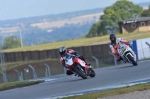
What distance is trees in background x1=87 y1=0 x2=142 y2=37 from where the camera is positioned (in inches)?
4993

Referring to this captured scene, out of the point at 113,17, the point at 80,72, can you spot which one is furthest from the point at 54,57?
the point at 113,17

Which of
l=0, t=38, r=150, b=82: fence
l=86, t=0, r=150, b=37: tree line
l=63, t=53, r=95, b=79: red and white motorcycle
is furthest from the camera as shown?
l=86, t=0, r=150, b=37: tree line

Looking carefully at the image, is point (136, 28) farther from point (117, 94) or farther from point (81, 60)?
point (117, 94)

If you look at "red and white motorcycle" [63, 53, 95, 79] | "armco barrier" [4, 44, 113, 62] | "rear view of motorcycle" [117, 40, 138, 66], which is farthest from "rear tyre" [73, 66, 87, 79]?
"armco barrier" [4, 44, 113, 62]

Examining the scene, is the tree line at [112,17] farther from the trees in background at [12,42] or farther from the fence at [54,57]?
the fence at [54,57]

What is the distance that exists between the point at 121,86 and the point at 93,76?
6403mm

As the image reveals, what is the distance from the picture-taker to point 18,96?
18922mm

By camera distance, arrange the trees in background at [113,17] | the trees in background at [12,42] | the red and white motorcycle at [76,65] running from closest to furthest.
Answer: the red and white motorcycle at [76,65]
the trees in background at [113,17]
the trees in background at [12,42]

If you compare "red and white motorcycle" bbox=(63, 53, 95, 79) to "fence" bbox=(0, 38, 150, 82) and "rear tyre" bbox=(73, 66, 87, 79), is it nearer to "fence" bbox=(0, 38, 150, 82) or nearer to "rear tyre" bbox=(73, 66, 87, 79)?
"rear tyre" bbox=(73, 66, 87, 79)

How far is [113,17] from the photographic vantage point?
5064 inches

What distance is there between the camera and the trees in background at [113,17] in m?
127

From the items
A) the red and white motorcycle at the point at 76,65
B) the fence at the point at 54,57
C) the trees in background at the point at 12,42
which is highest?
the trees in background at the point at 12,42

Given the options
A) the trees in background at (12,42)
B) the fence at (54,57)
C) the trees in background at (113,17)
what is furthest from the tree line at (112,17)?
the fence at (54,57)

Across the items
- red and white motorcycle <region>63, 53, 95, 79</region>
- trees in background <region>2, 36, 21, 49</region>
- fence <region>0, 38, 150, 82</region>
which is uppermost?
trees in background <region>2, 36, 21, 49</region>
